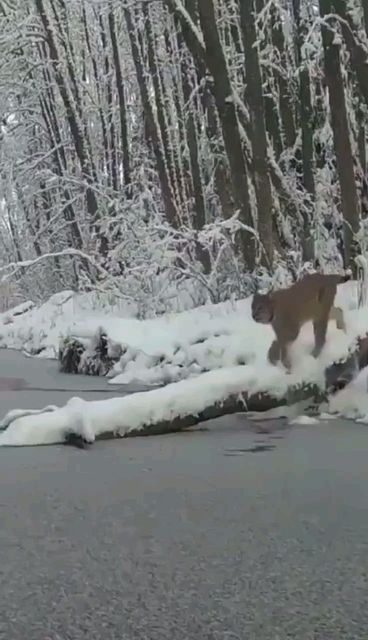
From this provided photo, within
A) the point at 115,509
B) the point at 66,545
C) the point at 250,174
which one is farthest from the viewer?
the point at 250,174

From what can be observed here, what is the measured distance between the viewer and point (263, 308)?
5238mm

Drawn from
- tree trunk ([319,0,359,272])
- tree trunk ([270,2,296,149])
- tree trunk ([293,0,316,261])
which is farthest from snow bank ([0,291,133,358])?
tree trunk ([319,0,359,272])

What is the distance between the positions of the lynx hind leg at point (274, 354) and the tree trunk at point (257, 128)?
3.37 meters

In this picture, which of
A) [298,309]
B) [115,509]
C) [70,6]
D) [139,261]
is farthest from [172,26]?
[115,509]

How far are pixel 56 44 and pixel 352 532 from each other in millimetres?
12713

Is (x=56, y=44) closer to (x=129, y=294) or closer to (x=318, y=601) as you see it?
(x=129, y=294)

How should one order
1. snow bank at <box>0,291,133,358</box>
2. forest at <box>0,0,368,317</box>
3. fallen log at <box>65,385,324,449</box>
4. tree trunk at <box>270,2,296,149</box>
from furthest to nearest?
snow bank at <box>0,291,133,358</box>, tree trunk at <box>270,2,296,149</box>, forest at <box>0,0,368,317</box>, fallen log at <box>65,385,324,449</box>

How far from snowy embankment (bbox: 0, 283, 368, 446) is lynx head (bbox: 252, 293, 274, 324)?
0.23m

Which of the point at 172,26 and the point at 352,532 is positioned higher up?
the point at 172,26

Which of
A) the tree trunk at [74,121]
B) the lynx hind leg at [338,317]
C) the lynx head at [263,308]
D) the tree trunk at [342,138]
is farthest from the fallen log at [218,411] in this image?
the tree trunk at [74,121]

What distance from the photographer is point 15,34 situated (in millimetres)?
13766

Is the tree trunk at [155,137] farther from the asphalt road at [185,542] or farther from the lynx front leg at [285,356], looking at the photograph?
the asphalt road at [185,542]

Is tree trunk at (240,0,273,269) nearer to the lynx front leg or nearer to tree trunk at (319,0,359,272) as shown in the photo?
tree trunk at (319,0,359,272)

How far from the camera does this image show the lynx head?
17.0 feet
